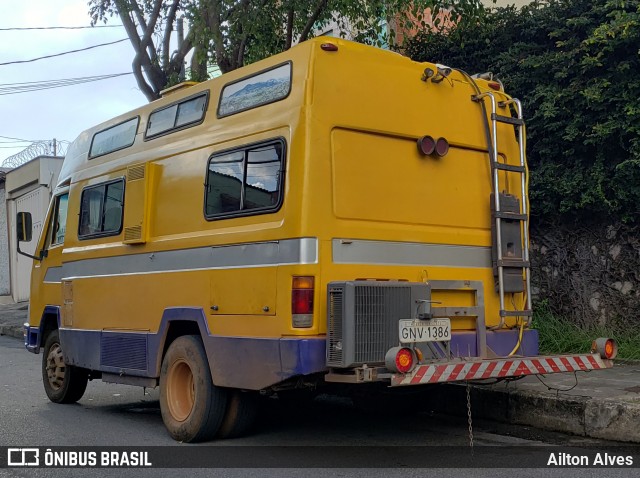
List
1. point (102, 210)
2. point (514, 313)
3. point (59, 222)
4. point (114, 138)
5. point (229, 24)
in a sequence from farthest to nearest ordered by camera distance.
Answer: point (229, 24), point (59, 222), point (114, 138), point (102, 210), point (514, 313)

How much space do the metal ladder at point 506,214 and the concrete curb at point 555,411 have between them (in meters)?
0.80

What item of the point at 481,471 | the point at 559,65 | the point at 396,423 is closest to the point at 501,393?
the point at 396,423

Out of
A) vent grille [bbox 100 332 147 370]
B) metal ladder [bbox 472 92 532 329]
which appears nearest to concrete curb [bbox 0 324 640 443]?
metal ladder [bbox 472 92 532 329]

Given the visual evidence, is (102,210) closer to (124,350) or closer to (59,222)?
(59,222)

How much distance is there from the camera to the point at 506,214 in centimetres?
690

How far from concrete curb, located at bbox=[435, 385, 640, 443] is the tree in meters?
6.29

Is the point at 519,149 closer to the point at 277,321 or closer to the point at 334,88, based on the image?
the point at 334,88

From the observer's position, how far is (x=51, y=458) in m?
6.28

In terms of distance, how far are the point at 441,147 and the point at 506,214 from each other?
0.86m

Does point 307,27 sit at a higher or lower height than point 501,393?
higher

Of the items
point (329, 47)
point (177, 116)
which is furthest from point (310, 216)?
point (177, 116)

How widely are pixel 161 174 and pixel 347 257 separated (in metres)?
2.39

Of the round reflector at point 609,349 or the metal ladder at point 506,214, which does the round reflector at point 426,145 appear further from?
the round reflector at point 609,349

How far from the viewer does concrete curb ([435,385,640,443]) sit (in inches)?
256
